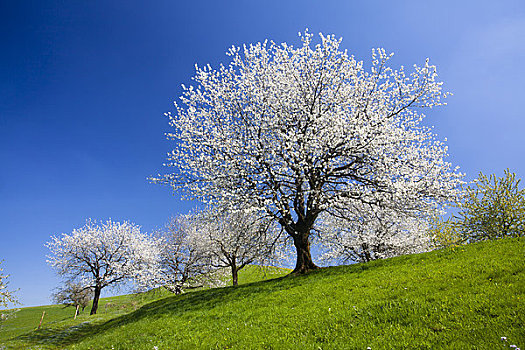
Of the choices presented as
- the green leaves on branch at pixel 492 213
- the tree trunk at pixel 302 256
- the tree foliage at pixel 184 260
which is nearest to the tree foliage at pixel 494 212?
the green leaves on branch at pixel 492 213

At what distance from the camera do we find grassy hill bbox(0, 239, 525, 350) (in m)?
6.45

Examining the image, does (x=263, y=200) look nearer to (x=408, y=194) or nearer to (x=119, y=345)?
(x=408, y=194)

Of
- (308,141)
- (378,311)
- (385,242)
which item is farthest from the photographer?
(385,242)

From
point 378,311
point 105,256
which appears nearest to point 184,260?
point 105,256

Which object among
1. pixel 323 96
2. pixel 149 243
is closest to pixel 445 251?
pixel 323 96

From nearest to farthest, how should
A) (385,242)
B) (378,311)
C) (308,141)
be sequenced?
1. (378,311)
2. (308,141)
3. (385,242)

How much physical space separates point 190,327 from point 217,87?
16699 mm

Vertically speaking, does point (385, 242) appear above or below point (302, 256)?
above

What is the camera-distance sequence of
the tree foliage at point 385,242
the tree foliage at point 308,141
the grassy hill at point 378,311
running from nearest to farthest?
the grassy hill at point 378,311 < the tree foliage at point 308,141 < the tree foliage at point 385,242

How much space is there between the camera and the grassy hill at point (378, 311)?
6445mm

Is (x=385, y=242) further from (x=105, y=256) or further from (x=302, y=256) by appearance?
(x=105, y=256)

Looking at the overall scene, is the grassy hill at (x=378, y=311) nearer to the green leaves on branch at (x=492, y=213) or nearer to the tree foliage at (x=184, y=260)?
the green leaves on branch at (x=492, y=213)

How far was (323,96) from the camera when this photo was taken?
1950 centimetres

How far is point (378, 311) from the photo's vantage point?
8453 mm
